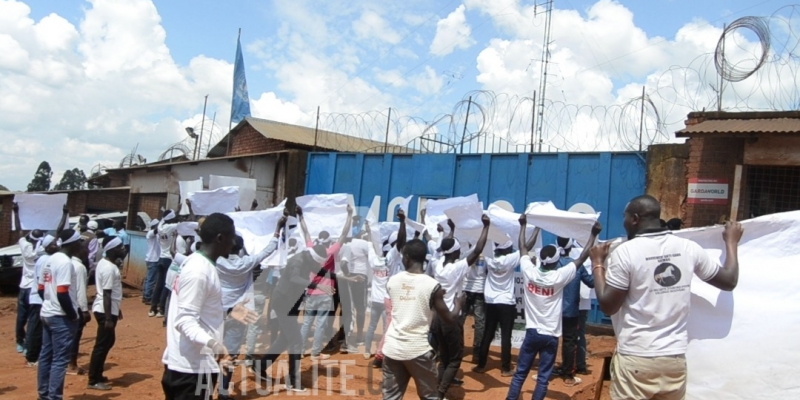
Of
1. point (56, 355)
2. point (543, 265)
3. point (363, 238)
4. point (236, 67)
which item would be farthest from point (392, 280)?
point (236, 67)

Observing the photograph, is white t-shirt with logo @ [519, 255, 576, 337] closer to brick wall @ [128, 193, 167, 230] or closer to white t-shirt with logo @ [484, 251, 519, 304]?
white t-shirt with logo @ [484, 251, 519, 304]

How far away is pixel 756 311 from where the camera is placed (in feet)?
12.0

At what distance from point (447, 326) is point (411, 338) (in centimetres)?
140

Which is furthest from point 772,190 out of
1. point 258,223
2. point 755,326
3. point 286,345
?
point 258,223

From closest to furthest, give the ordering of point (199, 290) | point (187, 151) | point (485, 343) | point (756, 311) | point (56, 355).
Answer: point (199, 290)
point (756, 311)
point (56, 355)
point (485, 343)
point (187, 151)

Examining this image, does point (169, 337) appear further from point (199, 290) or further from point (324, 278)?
point (324, 278)

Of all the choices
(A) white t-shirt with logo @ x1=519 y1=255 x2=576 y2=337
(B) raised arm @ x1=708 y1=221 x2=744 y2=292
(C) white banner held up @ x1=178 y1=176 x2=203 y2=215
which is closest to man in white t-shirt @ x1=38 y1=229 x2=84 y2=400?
(C) white banner held up @ x1=178 y1=176 x2=203 y2=215

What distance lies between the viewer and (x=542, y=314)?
5488 millimetres

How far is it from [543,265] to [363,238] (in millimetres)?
3919

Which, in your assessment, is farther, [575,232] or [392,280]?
[575,232]

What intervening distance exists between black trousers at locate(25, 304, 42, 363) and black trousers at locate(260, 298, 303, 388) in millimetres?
2675

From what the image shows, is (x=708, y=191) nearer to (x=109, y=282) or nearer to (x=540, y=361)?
(x=540, y=361)

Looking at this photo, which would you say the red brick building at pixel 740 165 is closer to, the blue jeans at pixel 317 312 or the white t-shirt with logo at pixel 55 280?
the blue jeans at pixel 317 312

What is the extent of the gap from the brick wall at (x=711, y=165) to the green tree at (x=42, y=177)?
46241mm
